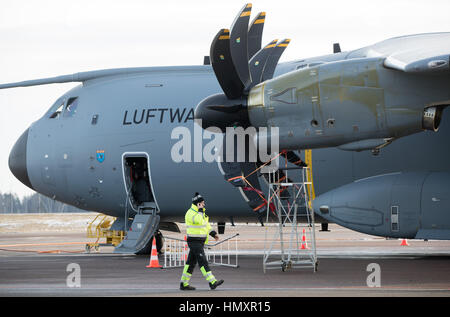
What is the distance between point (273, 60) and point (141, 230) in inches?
304

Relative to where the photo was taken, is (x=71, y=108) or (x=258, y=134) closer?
(x=258, y=134)

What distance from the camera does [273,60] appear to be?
18141 millimetres

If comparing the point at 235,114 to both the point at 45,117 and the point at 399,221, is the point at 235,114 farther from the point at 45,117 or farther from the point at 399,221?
the point at 45,117

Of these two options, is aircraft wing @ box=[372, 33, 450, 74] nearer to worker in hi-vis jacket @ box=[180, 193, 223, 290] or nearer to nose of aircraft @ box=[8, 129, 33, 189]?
worker in hi-vis jacket @ box=[180, 193, 223, 290]

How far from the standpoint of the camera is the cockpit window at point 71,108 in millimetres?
24469

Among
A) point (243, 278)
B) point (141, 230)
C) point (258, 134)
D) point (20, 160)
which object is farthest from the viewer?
point (20, 160)

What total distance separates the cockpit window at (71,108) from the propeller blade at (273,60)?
8.48 meters

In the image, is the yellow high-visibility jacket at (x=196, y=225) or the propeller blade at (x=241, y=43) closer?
the yellow high-visibility jacket at (x=196, y=225)

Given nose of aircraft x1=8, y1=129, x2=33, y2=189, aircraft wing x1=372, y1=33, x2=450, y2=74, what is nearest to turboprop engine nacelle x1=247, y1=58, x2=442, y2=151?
aircraft wing x1=372, y1=33, x2=450, y2=74

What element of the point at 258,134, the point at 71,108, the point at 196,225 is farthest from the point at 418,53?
the point at 71,108

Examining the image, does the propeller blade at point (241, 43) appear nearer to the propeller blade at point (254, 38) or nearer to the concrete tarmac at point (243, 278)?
the propeller blade at point (254, 38)

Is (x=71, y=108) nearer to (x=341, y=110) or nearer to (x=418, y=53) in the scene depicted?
(x=341, y=110)

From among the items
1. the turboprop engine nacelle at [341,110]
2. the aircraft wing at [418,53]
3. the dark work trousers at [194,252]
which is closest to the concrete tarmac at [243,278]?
the dark work trousers at [194,252]

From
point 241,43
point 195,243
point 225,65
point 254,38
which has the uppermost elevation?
point 254,38
